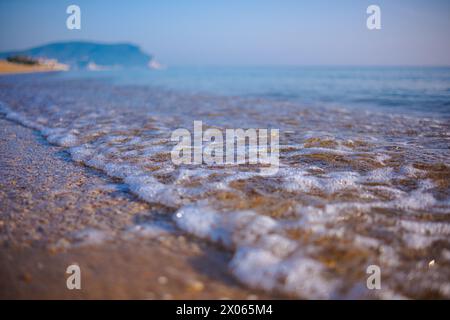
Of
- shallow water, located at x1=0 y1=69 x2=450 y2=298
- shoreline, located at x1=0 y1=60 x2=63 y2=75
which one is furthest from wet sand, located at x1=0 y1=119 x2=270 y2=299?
shoreline, located at x1=0 y1=60 x2=63 y2=75

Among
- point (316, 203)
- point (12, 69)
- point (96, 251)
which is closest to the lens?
point (96, 251)

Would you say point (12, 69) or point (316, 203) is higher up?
point (12, 69)

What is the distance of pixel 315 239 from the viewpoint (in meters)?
2.38

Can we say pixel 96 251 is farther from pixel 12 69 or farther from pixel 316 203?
pixel 12 69

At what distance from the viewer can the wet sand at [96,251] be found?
193 cm

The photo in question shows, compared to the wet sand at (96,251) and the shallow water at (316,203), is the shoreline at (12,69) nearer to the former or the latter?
the shallow water at (316,203)

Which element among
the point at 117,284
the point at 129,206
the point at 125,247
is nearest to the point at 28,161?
the point at 129,206

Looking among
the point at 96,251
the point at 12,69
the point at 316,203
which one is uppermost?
the point at 12,69

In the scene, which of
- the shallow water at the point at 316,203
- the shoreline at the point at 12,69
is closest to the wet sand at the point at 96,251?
the shallow water at the point at 316,203

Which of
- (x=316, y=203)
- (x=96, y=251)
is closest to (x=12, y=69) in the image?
(x=96, y=251)

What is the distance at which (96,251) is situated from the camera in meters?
2.26

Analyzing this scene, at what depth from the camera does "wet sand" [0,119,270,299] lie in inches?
75.9

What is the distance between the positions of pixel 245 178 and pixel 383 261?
1.80 metres

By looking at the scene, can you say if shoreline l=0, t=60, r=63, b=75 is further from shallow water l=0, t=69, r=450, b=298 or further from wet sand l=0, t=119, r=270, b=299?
wet sand l=0, t=119, r=270, b=299
